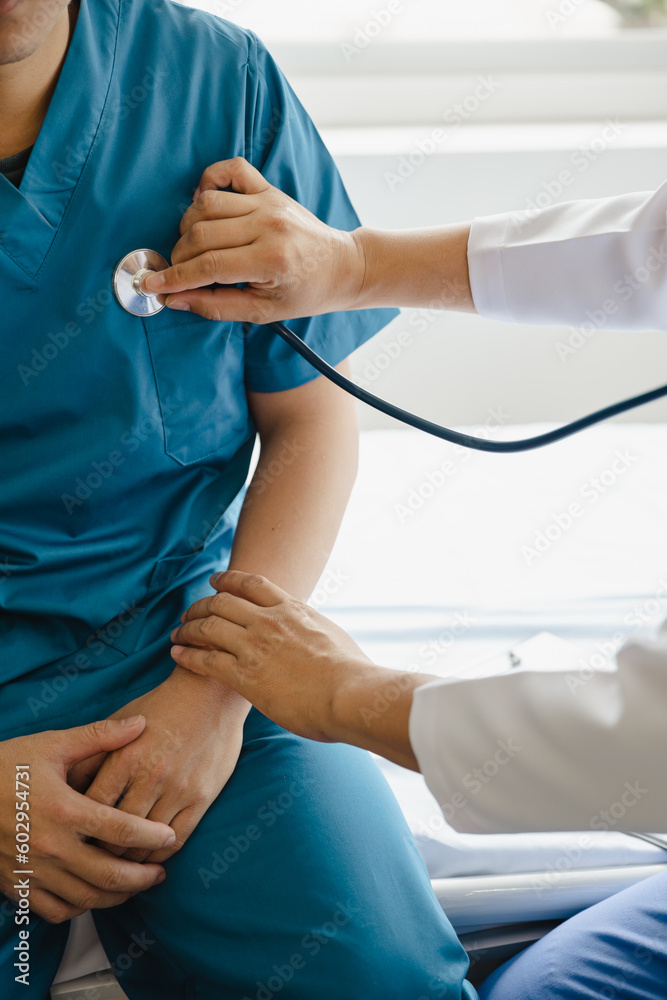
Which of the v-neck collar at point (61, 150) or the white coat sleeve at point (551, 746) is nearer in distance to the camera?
the white coat sleeve at point (551, 746)

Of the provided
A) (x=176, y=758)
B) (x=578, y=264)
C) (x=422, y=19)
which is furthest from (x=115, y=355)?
(x=422, y=19)

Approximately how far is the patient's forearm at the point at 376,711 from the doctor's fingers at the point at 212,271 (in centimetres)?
38

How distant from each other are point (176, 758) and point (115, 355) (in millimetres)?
398

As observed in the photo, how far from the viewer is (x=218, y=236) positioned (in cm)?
81

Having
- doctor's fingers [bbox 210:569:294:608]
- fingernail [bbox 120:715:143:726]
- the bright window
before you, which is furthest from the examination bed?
the bright window

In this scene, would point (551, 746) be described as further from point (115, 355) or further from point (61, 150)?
point (61, 150)

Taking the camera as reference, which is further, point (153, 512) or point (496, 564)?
point (496, 564)

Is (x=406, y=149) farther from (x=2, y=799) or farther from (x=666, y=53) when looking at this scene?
(x=2, y=799)

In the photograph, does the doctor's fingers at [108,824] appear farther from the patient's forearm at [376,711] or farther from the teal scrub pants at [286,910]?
the patient's forearm at [376,711]

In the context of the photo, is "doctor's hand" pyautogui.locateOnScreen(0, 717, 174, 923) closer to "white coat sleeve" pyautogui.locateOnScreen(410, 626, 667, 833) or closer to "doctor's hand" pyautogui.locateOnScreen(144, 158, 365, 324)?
"white coat sleeve" pyautogui.locateOnScreen(410, 626, 667, 833)

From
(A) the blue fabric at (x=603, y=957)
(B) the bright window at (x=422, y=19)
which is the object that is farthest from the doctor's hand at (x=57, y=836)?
(B) the bright window at (x=422, y=19)

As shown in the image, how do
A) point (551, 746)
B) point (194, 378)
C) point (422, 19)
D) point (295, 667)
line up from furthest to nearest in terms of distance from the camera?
point (422, 19) < point (194, 378) < point (295, 667) < point (551, 746)

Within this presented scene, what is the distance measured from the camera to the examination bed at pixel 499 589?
0.95 m

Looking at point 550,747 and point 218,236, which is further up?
point 218,236
